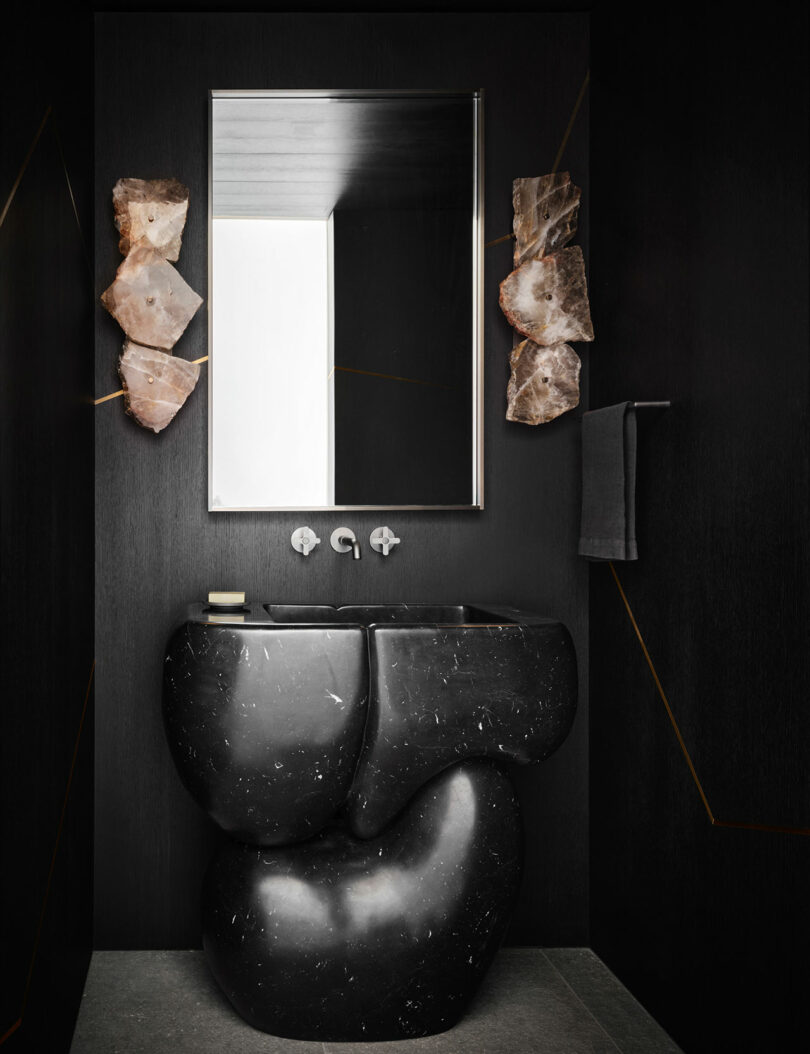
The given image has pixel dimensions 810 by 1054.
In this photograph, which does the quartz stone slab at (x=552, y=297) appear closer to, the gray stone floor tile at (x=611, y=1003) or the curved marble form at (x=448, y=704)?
the curved marble form at (x=448, y=704)

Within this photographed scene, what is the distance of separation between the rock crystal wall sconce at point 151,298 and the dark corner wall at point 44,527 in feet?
0.30

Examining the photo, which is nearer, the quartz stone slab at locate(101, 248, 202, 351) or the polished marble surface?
the polished marble surface

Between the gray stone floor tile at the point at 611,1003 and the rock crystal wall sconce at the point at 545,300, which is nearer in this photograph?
the gray stone floor tile at the point at 611,1003

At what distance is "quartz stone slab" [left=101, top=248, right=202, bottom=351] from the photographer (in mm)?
2406

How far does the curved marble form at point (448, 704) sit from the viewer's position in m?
1.93

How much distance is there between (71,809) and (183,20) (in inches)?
77.8

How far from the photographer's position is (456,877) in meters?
1.99

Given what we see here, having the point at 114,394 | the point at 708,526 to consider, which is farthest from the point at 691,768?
the point at 114,394

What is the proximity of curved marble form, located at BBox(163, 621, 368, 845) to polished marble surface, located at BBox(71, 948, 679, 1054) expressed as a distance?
19.4 inches

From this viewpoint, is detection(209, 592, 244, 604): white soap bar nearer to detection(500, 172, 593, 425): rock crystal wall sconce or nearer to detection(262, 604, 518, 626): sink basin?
detection(262, 604, 518, 626): sink basin

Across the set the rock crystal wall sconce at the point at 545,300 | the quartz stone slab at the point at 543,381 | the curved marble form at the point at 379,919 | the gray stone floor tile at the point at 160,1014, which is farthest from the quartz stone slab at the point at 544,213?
the gray stone floor tile at the point at 160,1014

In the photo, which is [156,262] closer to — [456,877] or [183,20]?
[183,20]

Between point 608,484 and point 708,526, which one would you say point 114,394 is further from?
point 708,526

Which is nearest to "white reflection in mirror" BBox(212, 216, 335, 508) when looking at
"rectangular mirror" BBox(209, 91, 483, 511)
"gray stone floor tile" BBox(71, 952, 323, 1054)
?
"rectangular mirror" BBox(209, 91, 483, 511)
